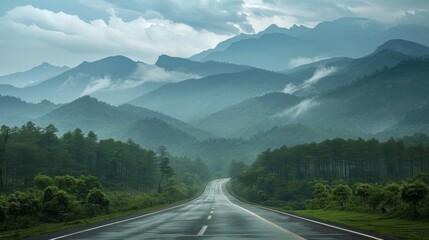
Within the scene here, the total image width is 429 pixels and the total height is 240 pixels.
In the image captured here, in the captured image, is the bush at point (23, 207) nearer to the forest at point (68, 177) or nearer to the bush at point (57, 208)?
the forest at point (68, 177)

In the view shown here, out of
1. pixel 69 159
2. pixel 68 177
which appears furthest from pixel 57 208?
pixel 69 159

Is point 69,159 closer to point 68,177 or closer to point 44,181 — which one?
point 44,181

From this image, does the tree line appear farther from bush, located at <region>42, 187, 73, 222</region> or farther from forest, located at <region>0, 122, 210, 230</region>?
bush, located at <region>42, 187, 73, 222</region>

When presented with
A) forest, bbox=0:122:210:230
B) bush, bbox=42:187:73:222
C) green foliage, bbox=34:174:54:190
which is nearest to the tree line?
forest, bbox=0:122:210:230

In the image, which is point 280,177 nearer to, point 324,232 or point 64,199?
point 64,199

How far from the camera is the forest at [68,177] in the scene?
34438 millimetres

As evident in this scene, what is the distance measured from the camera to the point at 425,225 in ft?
69.3

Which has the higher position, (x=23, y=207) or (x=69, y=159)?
(x=69, y=159)

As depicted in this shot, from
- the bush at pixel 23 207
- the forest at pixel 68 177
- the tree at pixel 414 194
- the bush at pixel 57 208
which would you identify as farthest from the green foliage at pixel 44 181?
the tree at pixel 414 194

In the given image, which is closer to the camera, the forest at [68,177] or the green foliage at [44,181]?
the forest at [68,177]

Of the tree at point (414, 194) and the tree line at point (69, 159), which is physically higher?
the tree line at point (69, 159)

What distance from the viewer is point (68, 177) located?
5725 centimetres

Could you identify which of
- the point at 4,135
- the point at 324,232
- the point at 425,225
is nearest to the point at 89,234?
the point at 324,232

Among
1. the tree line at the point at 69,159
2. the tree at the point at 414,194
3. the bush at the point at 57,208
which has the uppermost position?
the tree line at the point at 69,159
